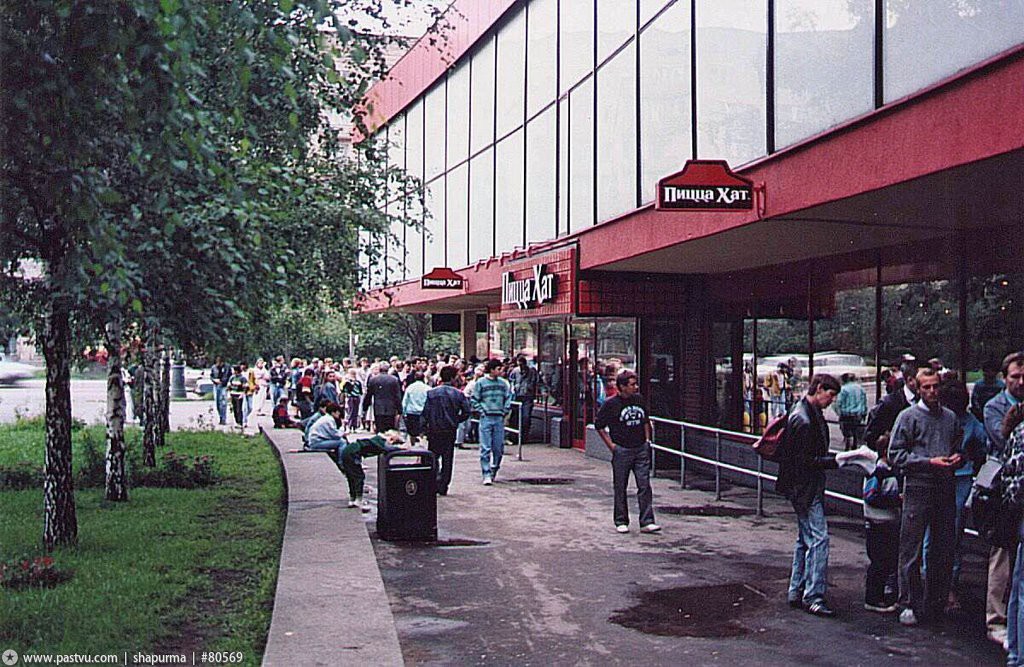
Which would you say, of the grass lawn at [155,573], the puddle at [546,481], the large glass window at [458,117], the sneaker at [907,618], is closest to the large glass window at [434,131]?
the large glass window at [458,117]

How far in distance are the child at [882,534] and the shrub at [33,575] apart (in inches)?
239

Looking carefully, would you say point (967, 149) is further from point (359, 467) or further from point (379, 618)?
point (359, 467)

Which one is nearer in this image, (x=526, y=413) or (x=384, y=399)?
(x=384, y=399)

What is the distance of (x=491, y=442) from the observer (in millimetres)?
16797

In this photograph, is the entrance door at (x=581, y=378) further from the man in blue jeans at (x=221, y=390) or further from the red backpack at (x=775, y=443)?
the red backpack at (x=775, y=443)

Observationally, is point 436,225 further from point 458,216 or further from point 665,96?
point 665,96

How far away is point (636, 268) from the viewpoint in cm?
1884

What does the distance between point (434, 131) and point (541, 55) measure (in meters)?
10.2

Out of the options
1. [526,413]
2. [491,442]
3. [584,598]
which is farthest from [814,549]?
[526,413]

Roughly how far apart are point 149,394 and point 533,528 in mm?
7108

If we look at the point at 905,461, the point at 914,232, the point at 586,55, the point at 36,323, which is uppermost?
the point at 586,55

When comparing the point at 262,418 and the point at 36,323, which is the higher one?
the point at 36,323

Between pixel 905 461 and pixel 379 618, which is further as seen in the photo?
pixel 905 461

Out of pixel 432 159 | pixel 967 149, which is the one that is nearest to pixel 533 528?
pixel 967 149
